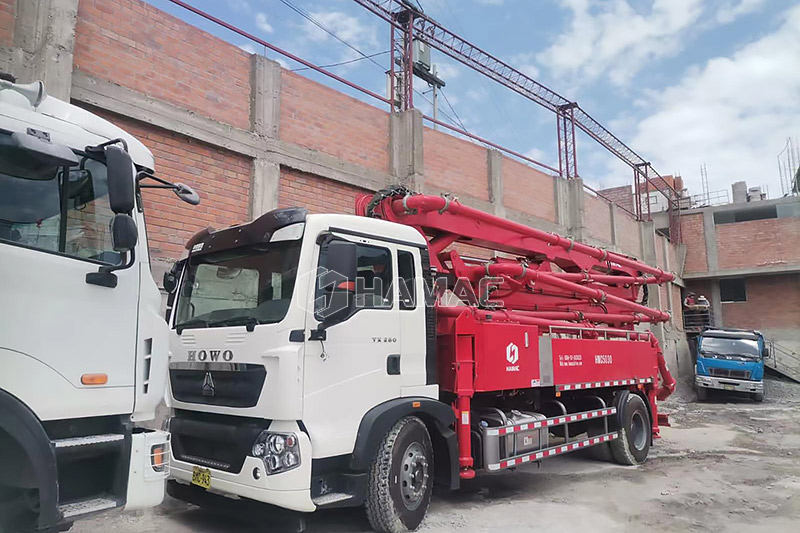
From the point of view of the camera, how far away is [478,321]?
590 cm

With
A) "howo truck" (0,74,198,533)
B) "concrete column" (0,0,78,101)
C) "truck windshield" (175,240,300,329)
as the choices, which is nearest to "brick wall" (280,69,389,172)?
"concrete column" (0,0,78,101)

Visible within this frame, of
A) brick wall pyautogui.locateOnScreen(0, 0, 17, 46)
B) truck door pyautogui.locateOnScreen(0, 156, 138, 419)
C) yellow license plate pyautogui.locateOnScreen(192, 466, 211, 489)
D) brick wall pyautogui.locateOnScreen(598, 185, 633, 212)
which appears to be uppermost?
brick wall pyautogui.locateOnScreen(598, 185, 633, 212)

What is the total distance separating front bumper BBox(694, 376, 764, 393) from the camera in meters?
19.0

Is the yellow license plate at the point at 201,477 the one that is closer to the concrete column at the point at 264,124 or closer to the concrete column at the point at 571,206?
the concrete column at the point at 264,124

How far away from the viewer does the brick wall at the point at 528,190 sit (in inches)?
562

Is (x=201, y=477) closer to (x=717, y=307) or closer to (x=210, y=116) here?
(x=210, y=116)

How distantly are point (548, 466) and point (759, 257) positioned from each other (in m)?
23.2

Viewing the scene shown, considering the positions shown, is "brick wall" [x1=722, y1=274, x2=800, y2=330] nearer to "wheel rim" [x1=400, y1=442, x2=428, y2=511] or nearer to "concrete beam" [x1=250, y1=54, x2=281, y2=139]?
"concrete beam" [x1=250, y1=54, x2=281, y2=139]

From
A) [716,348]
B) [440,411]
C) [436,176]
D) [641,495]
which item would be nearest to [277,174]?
[436,176]

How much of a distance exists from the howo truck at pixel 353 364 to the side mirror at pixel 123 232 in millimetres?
1341

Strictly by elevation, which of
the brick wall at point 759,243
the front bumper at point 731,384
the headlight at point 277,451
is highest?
the brick wall at point 759,243

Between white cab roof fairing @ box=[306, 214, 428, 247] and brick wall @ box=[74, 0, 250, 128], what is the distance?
414 centimetres

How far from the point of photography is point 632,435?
8.59m

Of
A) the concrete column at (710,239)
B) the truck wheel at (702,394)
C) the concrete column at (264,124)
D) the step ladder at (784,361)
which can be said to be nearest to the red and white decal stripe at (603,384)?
the concrete column at (264,124)
